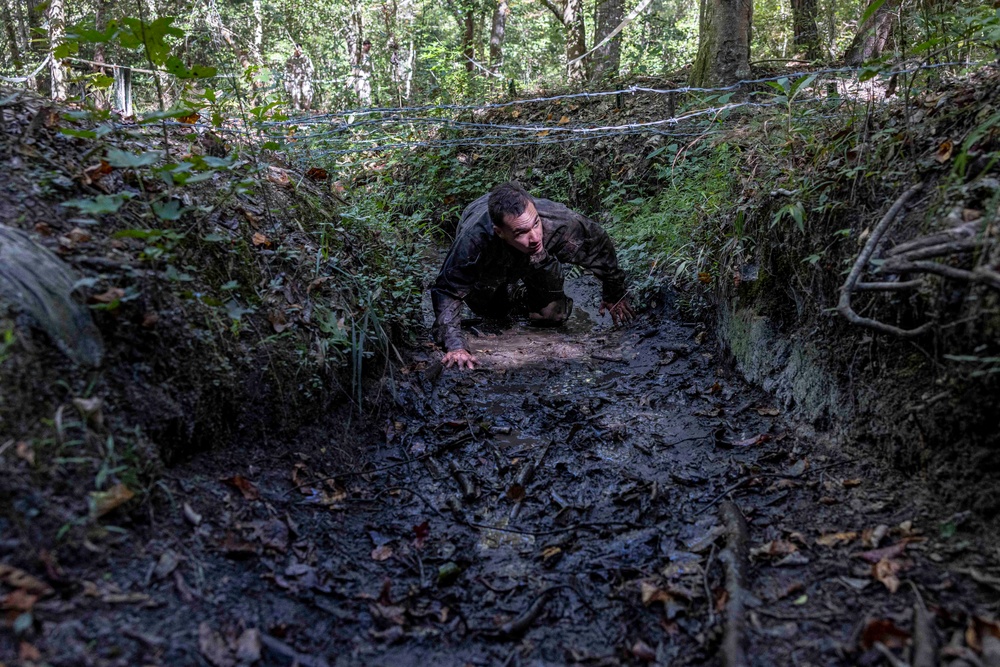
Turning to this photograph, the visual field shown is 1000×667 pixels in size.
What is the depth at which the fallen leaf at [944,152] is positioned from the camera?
8.84 feet

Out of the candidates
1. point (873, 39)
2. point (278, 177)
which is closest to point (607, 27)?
point (873, 39)

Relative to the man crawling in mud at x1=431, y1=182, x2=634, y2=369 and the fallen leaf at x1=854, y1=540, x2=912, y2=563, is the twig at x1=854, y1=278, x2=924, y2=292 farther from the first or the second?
the man crawling in mud at x1=431, y1=182, x2=634, y2=369

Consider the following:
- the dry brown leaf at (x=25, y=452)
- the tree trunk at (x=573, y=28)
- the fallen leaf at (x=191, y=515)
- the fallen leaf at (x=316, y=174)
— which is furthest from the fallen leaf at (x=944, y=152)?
the tree trunk at (x=573, y=28)

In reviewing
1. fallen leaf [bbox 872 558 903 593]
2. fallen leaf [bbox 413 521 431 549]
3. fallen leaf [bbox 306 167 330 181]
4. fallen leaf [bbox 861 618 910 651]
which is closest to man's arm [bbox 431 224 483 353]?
fallen leaf [bbox 306 167 330 181]

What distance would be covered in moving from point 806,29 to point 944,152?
708 cm

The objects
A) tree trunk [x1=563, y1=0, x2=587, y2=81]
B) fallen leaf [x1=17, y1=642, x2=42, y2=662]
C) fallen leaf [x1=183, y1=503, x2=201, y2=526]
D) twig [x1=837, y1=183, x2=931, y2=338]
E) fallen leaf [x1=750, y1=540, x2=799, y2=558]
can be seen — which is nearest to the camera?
fallen leaf [x1=17, y1=642, x2=42, y2=662]

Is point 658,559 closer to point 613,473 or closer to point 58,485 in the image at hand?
point 613,473

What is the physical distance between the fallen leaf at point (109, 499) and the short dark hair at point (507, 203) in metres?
3.21

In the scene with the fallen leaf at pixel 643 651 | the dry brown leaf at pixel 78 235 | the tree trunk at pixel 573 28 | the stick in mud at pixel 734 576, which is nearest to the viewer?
the stick in mud at pixel 734 576

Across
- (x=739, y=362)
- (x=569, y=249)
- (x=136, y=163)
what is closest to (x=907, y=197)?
(x=739, y=362)

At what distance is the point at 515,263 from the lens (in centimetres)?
536

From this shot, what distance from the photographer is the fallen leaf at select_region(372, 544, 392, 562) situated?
2.57 m

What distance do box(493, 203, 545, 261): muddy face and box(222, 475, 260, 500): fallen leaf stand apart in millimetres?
2769

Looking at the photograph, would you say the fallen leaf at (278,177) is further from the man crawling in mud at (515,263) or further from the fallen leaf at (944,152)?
the fallen leaf at (944,152)
